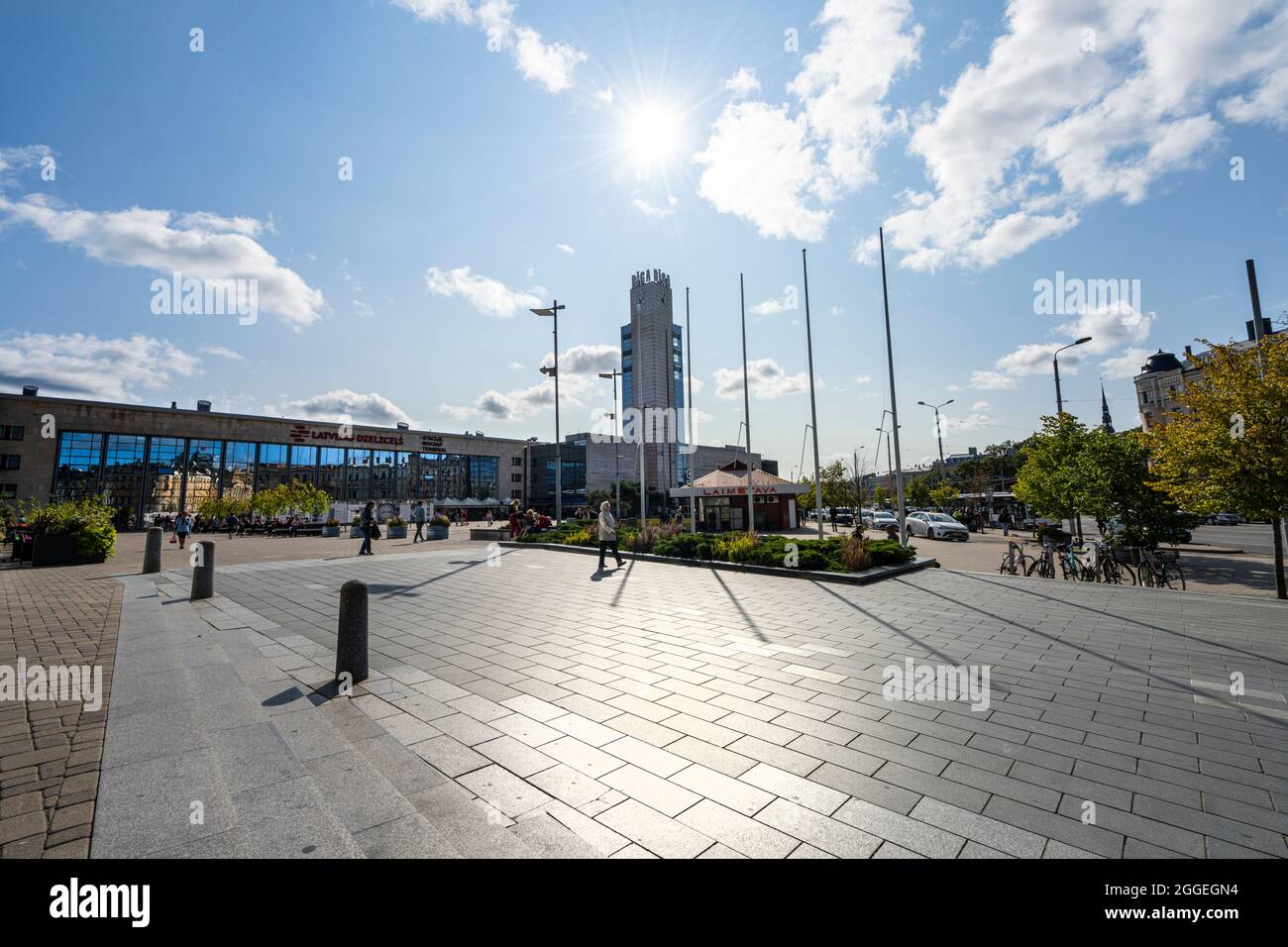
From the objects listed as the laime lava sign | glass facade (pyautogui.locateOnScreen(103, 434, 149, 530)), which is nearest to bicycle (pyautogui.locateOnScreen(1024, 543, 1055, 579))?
glass facade (pyautogui.locateOnScreen(103, 434, 149, 530))

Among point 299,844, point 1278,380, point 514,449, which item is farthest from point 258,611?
point 514,449

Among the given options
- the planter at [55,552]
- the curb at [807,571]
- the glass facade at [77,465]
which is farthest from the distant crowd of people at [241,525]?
the curb at [807,571]

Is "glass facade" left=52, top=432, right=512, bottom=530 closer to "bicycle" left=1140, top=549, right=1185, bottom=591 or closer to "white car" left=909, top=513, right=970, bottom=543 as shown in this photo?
"white car" left=909, top=513, right=970, bottom=543

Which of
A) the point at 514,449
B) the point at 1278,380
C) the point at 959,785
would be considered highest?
the point at 514,449

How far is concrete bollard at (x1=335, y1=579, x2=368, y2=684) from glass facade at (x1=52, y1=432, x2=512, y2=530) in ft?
166

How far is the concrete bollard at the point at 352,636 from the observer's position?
5465mm

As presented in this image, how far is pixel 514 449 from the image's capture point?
88.4m

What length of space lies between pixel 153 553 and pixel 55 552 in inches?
197

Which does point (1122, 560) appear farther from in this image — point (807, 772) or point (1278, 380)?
point (807, 772)

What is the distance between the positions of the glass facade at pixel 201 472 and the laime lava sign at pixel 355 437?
1.27m

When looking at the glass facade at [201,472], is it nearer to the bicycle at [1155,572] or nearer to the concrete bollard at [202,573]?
the concrete bollard at [202,573]

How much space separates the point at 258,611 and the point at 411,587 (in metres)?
3.24

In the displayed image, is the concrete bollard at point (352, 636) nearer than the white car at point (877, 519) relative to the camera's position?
Yes
